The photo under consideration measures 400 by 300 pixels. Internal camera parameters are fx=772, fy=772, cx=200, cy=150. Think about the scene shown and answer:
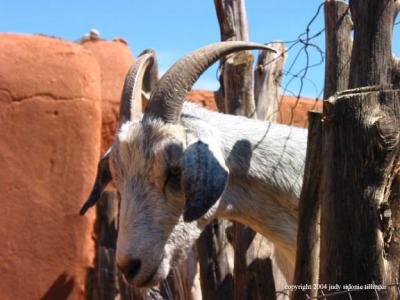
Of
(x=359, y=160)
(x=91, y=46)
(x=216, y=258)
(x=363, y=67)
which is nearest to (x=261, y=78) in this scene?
(x=216, y=258)

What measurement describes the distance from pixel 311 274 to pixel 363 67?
35.1 inches

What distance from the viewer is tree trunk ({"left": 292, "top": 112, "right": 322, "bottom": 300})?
10.4 ft

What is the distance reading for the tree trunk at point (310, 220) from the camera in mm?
3172

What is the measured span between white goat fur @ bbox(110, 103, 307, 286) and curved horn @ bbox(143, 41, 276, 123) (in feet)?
0.22

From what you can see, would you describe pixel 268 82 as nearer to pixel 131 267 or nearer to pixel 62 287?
pixel 131 267

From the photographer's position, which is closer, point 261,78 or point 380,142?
point 380,142

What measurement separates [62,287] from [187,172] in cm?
607

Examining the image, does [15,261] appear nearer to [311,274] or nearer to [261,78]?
[261,78]

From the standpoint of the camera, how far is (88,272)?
9438mm

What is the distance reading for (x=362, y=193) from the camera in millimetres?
2484

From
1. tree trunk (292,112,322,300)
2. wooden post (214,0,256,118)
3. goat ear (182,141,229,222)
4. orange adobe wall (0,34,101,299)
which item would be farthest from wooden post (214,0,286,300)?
orange adobe wall (0,34,101,299)

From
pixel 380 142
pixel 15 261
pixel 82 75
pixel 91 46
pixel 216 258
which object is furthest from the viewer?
pixel 91 46

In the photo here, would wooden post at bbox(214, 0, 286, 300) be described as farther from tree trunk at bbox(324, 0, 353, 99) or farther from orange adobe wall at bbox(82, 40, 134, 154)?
orange adobe wall at bbox(82, 40, 134, 154)

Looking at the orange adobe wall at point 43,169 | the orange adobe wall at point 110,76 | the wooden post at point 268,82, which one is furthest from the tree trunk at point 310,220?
the orange adobe wall at point 110,76
